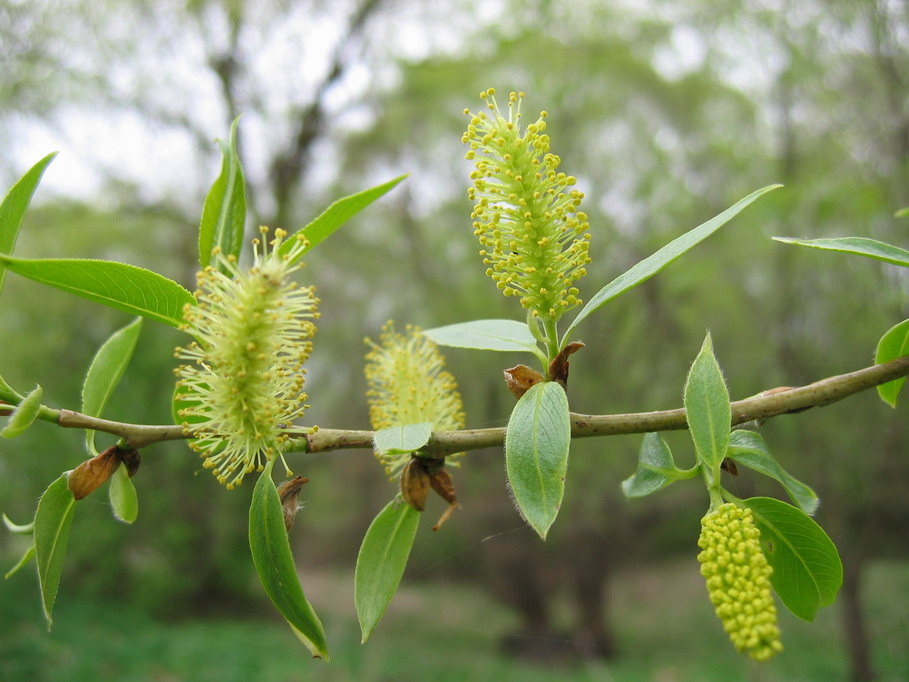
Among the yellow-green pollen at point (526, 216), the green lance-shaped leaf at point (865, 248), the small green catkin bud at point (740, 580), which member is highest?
the yellow-green pollen at point (526, 216)

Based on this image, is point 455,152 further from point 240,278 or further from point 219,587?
point 240,278

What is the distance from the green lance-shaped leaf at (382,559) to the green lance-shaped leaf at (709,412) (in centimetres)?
21

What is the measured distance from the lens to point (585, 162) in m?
4.46

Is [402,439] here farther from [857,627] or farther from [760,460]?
[857,627]

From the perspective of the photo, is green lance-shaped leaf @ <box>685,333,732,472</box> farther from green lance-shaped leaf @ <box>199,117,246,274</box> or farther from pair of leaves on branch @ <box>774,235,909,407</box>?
green lance-shaped leaf @ <box>199,117,246,274</box>

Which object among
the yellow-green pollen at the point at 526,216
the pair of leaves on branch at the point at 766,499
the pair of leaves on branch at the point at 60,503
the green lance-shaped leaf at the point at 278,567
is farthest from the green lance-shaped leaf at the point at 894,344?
the pair of leaves on branch at the point at 60,503

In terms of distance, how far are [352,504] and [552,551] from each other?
4.91 ft

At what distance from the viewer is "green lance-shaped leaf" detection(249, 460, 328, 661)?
45 centimetres

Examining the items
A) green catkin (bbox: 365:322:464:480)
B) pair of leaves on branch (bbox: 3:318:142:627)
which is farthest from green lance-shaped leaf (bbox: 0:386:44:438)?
green catkin (bbox: 365:322:464:480)

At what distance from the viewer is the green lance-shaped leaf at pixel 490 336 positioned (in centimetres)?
52

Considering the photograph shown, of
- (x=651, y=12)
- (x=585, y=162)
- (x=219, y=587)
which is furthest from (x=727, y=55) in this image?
(x=219, y=587)

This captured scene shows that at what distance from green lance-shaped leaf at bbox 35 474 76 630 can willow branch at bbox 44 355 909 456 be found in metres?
0.05

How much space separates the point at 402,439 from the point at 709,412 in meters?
0.20

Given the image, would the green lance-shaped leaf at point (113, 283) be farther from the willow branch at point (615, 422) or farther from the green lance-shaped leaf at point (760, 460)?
the green lance-shaped leaf at point (760, 460)
